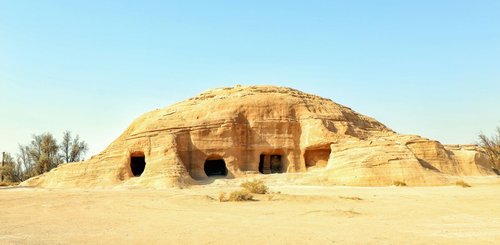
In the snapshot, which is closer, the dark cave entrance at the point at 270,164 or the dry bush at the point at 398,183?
A: the dry bush at the point at 398,183

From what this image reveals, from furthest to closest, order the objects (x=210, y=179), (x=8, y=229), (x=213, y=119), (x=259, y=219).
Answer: (x=213, y=119) → (x=210, y=179) → (x=259, y=219) → (x=8, y=229)

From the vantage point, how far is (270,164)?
37.3 metres

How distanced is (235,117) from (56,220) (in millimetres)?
24406

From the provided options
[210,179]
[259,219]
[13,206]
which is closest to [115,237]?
[259,219]

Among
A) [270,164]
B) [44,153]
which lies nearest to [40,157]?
[44,153]

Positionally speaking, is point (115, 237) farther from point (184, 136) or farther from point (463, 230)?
point (184, 136)

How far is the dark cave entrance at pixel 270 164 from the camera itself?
36.9 metres

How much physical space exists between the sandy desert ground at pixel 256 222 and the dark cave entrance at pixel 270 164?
65.2ft

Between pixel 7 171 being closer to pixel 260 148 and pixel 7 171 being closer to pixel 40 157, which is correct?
pixel 40 157

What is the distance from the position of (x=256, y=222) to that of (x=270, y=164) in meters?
26.6

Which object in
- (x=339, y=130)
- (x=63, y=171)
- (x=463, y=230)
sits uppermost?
(x=339, y=130)

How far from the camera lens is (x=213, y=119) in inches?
1374

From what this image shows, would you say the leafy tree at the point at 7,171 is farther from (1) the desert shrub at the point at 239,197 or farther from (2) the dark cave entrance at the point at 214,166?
(1) the desert shrub at the point at 239,197

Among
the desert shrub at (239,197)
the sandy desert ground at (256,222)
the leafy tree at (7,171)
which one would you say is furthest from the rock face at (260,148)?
the leafy tree at (7,171)
